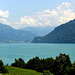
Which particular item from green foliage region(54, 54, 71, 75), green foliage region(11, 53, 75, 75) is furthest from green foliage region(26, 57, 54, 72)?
green foliage region(54, 54, 71, 75)

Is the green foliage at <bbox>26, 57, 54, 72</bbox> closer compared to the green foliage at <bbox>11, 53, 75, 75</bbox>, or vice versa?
the green foliage at <bbox>11, 53, 75, 75</bbox>

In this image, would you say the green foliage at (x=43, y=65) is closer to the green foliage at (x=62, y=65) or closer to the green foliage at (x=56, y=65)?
the green foliage at (x=56, y=65)

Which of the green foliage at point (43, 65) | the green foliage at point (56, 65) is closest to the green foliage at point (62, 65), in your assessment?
the green foliage at point (56, 65)

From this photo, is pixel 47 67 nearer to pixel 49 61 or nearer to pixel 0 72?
pixel 49 61

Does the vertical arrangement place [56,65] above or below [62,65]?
below

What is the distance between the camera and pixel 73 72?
32.6 m

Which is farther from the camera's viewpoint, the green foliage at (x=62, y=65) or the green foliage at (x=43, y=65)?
Result: the green foliage at (x=43, y=65)

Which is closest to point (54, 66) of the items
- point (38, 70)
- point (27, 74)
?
point (38, 70)

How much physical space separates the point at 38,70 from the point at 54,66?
4.12 m

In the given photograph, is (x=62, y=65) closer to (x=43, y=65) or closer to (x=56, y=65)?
(x=56, y=65)

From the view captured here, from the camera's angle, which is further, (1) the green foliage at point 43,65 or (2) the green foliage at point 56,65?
(1) the green foliage at point 43,65

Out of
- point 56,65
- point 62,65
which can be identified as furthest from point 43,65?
point 62,65

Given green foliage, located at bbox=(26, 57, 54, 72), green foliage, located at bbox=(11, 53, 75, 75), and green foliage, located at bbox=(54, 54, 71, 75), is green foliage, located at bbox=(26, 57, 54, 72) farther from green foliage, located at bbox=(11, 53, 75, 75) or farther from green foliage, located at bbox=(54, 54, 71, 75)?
green foliage, located at bbox=(54, 54, 71, 75)

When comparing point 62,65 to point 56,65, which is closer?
point 62,65
